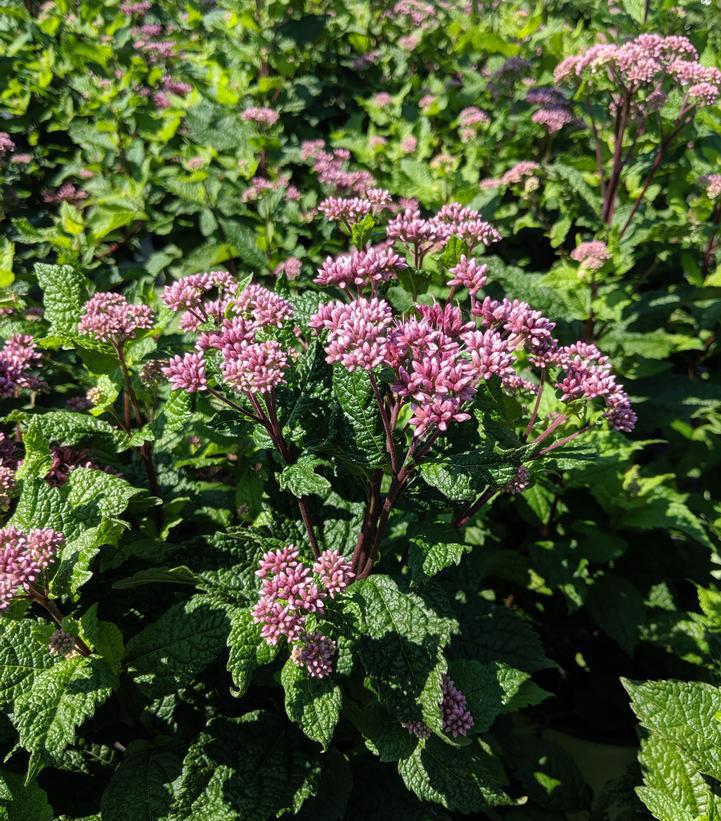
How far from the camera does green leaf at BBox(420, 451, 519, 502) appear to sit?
4.12 feet

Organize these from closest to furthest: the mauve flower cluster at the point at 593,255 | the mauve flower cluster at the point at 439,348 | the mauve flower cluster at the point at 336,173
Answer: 1. the mauve flower cluster at the point at 439,348
2. the mauve flower cluster at the point at 593,255
3. the mauve flower cluster at the point at 336,173

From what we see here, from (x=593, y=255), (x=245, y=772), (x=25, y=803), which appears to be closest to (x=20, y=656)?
(x=25, y=803)

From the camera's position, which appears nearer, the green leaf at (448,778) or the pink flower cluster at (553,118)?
the green leaf at (448,778)

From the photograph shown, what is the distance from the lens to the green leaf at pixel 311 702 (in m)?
1.36

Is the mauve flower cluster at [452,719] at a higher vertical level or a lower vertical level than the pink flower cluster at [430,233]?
lower

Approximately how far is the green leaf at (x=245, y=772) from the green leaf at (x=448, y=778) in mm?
269

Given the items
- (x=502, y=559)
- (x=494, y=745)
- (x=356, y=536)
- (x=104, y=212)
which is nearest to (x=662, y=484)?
(x=502, y=559)

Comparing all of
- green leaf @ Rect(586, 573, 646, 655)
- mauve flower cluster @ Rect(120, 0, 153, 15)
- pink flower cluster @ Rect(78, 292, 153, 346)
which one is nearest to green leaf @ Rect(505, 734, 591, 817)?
green leaf @ Rect(586, 573, 646, 655)

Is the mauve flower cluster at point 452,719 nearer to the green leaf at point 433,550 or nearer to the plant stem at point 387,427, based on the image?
the green leaf at point 433,550

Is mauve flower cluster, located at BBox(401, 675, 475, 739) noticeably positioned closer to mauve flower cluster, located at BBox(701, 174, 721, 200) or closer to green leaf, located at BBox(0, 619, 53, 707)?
green leaf, located at BBox(0, 619, 53, 707)

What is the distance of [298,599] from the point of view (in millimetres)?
1312

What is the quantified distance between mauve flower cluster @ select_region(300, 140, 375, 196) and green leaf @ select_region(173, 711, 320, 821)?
197 centimetres

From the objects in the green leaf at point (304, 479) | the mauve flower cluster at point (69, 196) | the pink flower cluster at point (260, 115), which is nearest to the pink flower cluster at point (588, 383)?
the green leaf at point (304, 479)

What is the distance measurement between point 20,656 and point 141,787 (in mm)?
473
